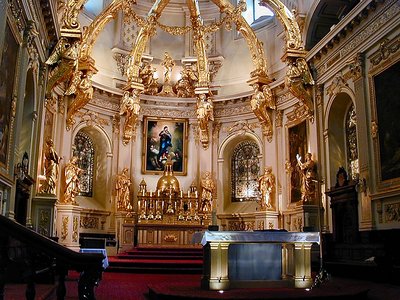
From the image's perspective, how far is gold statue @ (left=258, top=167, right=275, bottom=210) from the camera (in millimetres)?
19156

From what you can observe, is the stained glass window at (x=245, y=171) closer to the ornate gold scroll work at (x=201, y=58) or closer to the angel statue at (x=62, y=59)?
the ornate gold scroll work at (x=201, y=58)

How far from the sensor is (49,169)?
15617 millimetres

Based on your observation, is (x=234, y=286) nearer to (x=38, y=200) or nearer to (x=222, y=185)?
(x=38, y=200)

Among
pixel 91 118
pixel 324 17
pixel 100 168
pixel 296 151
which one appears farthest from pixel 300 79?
pixel 100 168

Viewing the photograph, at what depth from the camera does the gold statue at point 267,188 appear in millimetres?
19156

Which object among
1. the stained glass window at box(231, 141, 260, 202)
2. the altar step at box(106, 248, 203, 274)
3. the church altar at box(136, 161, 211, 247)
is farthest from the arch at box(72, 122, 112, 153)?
the stained glass window at box(231, 141, 260, 202)

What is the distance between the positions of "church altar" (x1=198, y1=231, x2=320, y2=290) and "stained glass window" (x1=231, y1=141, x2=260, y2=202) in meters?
11.1

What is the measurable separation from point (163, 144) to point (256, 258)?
12.4m

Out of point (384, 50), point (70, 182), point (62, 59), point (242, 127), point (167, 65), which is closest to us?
point (384, 50)

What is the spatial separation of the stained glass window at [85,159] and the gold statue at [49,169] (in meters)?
4.48

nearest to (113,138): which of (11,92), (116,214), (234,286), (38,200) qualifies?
(116,214)

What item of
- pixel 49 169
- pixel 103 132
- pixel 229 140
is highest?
pixel 103 132

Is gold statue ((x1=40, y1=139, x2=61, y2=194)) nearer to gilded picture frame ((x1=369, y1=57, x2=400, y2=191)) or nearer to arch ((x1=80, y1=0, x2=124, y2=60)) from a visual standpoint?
arch ((x1=80, y1=0, x2=124, y2=60))

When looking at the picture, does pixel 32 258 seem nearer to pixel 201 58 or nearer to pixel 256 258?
pixel 256 258
